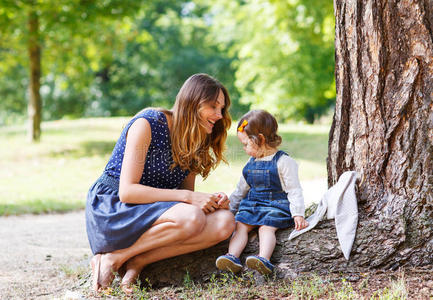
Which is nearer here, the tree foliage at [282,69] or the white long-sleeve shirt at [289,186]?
the white long-sleeve shirt at [289,186]

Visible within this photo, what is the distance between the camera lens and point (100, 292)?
328 centimetres

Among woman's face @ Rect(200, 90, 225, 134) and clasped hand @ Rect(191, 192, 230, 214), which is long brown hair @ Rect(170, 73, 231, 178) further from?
clasped hand @ Rect(191, 192, 230, 214)

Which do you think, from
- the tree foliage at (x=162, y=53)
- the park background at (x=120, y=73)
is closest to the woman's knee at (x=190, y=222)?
the park background at (x=120, y=73)

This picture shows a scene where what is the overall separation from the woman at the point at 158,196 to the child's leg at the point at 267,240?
212 millimetres

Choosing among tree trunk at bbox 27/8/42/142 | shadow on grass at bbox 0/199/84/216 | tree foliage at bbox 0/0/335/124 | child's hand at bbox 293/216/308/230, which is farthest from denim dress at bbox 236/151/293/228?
tree trunk at bbox 27/8/42/142

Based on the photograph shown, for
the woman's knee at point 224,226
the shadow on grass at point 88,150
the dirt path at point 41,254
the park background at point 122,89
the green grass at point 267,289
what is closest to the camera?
the green grass at point 267,289

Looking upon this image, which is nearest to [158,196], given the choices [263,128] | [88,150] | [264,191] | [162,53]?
[264,191]

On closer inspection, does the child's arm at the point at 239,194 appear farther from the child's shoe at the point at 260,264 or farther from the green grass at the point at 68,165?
the green grass at the point at 68,165

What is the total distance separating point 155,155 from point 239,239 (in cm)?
82

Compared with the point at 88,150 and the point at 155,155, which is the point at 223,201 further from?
the point at 88,150

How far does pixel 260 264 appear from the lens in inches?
121

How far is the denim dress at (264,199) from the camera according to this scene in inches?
133

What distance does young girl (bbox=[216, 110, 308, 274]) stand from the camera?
3305 mm

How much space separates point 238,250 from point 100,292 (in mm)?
966
